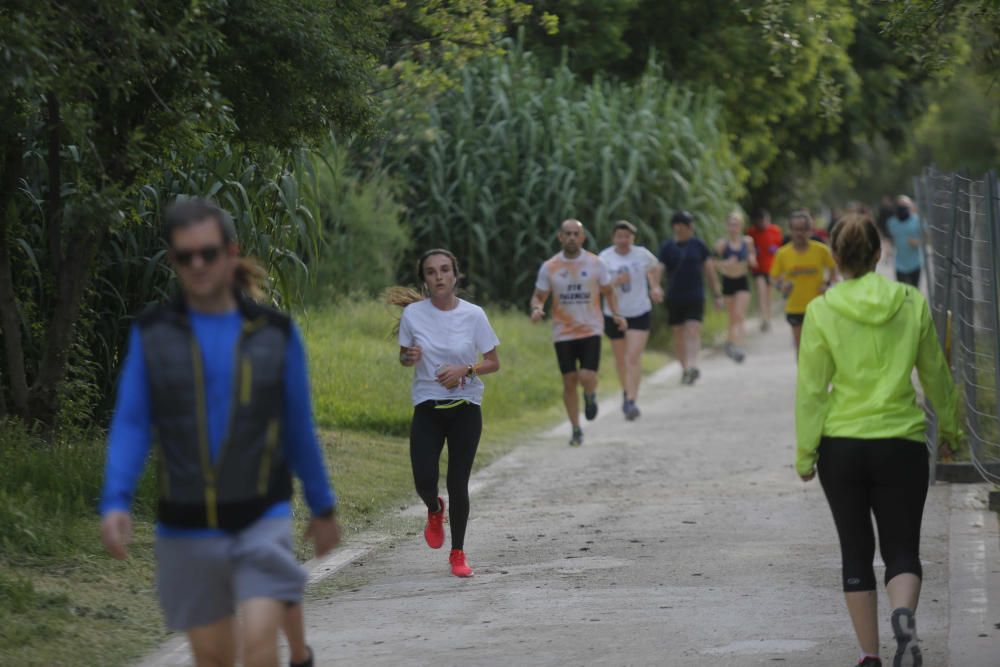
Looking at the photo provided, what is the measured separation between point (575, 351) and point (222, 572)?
1022cm

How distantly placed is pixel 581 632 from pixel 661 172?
1786 cm

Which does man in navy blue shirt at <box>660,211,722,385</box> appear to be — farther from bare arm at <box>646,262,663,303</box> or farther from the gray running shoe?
the gray running shoe

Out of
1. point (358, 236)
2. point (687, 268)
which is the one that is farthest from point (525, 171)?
point (687, 268)

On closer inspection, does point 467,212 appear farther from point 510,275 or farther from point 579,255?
point 579,255

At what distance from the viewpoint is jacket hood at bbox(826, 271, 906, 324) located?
619 centimetres

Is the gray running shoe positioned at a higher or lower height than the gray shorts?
lower

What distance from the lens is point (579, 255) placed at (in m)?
14.7

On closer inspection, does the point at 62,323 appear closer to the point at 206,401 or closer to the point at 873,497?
the point at 873,497

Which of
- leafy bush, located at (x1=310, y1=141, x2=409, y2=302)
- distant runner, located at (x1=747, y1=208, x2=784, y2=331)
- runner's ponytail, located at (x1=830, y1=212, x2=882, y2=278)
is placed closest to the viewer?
runner's ponytail, located at (x1=830, y1=212, x2=882, y2=278)

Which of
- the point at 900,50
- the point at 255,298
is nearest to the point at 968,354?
the point at 900,50

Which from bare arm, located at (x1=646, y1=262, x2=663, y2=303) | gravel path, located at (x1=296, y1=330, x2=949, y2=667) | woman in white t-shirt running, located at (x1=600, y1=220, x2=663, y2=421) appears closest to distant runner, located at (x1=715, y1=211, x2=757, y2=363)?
bare arm, located at (x1=646, y1=262, x2=663, y2=303)

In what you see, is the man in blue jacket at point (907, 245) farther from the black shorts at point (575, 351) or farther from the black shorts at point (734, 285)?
the black shorts at point (575, 351)

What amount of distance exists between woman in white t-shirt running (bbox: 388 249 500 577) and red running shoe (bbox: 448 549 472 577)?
0.02 metres

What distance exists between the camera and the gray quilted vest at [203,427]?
4.54 m
